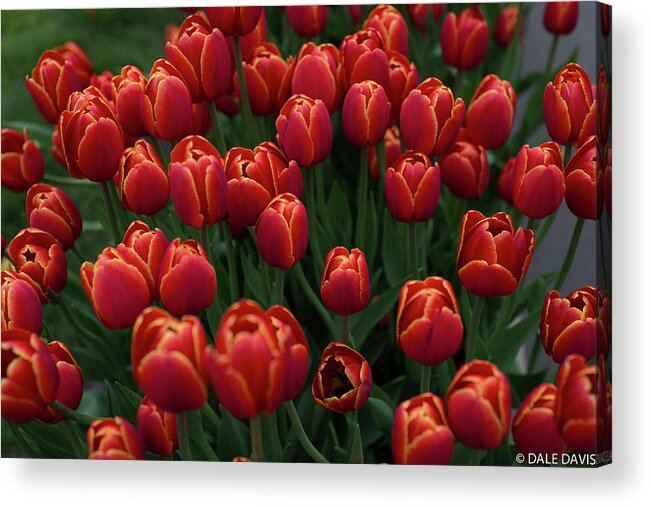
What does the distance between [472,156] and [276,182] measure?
7.0 inches

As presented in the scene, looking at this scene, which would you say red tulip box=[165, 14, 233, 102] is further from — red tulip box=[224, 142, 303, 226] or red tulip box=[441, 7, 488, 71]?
red tulip box=[441, 7, 488, 71]

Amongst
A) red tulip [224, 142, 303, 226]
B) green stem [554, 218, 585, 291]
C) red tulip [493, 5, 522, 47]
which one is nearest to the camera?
red tulip [224, 142, 303, 226]

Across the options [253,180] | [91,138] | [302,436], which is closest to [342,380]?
[302,436]

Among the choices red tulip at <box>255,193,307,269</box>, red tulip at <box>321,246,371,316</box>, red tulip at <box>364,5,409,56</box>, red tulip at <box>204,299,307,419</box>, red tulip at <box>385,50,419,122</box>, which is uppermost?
red tulip at <box>364,5,409,56</box>

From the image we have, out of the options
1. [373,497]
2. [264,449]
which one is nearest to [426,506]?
[373,497]

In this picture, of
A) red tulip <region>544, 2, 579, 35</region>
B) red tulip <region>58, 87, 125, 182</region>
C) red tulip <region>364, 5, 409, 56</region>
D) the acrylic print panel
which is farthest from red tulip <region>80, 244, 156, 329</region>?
red tulip <region>544, 2, 579, 35</region>

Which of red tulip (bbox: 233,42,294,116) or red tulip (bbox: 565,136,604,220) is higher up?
red tulip (bbox: 233,42,294,116)

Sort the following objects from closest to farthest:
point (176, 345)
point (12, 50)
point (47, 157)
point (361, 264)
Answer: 1. point (176, 345)
2. point (361, 264)
3. point (12, 50)
4. point (47, 157)

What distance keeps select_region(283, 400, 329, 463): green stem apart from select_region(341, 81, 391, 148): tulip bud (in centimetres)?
22

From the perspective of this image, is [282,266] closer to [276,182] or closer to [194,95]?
[276,182]

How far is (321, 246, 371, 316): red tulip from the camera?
709mm

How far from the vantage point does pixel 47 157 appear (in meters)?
1.13

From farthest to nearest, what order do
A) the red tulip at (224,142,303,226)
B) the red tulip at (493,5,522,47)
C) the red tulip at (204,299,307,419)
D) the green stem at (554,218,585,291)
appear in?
the red tulip at (493,5,522,47), the green stem at (554,218,585,291), the red tulip at (224,142,303,226), the red tulip at (204,299,307,419)

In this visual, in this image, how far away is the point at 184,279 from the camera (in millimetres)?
666
